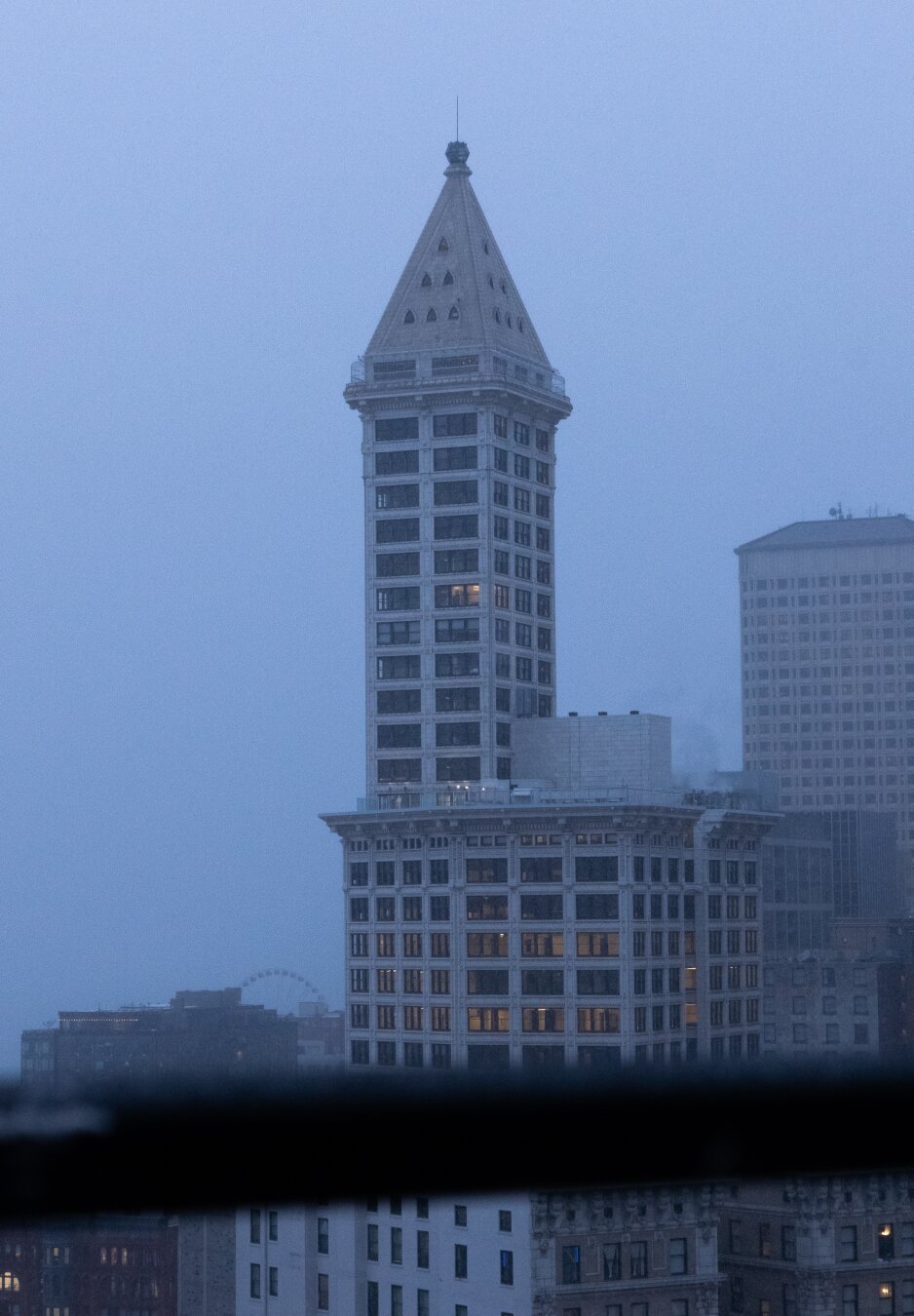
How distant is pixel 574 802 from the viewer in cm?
11762

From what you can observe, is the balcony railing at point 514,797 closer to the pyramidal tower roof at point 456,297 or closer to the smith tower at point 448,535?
the smith tower at point 448,535

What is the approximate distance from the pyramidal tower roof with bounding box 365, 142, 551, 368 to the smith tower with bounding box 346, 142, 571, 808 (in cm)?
14

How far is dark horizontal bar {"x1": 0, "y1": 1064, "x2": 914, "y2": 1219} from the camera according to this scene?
2480 millimetres

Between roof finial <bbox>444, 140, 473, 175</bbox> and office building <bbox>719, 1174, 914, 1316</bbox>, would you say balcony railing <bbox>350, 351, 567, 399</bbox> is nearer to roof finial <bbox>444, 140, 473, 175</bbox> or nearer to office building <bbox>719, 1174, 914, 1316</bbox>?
roof finial <bbox>444, 140, 473, 175</bbox>

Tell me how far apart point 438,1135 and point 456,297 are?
4956 inches

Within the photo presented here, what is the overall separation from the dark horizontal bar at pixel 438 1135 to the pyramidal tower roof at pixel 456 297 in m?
122

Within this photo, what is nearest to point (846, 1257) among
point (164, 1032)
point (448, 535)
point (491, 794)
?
→ point (491, 794)

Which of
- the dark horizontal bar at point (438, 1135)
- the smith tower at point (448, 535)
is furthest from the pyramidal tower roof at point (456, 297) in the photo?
the dark horizontal bar at point (438, 1135)

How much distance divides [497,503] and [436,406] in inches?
280

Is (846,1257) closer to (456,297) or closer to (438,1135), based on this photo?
(438,1135)

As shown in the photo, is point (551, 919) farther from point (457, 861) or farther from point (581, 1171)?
point (581, 1171)

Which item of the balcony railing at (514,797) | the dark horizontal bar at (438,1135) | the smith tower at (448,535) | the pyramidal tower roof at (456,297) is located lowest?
the dark horizontal bar at (438,1135)

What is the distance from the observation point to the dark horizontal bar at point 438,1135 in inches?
97.7

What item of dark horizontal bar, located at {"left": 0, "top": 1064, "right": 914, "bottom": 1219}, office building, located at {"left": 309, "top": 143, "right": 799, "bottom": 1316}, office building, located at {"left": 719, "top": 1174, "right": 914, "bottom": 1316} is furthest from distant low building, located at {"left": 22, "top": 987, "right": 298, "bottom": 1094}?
dark horizontal bar, located at {"left": 0, "top": 1064, "right": 914, "bottom": 1219}
